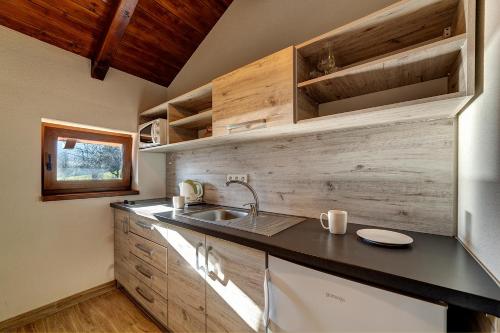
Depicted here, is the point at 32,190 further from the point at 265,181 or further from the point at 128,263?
the point at 265,181

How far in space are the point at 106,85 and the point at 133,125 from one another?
17.5 inches

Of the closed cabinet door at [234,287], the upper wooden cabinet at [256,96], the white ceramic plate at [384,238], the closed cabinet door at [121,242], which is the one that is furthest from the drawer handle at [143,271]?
the white ceramic plate at [384,238]

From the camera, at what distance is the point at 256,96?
4.04ft

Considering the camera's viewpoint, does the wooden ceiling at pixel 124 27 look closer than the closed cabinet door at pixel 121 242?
Yes

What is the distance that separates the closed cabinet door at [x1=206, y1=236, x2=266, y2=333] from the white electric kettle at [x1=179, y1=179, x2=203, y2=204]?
87 cm

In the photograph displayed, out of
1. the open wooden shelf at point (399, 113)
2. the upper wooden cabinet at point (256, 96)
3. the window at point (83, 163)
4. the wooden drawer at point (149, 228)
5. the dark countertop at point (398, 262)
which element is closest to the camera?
the dark countertop at point (398, 262)

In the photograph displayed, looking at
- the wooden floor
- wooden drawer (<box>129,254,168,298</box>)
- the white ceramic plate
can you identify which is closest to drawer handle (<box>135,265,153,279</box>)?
wooden drawer (<box>129,254,168,298</box>)

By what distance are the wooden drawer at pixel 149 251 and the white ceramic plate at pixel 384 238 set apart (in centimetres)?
126

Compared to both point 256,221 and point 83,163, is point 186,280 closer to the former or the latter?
point 256,221

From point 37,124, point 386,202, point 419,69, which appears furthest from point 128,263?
point 419,69

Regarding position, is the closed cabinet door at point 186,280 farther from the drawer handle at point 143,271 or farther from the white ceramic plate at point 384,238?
the white ceramic plate at point 384,238

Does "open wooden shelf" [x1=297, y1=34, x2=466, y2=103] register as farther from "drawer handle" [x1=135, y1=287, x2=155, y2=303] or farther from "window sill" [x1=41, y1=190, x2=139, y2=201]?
"window sill" [x1=41, y1=190, x2=139, y2=201]

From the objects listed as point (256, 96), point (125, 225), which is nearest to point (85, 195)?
point (125, 225)

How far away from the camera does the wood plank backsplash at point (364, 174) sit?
1020mm
